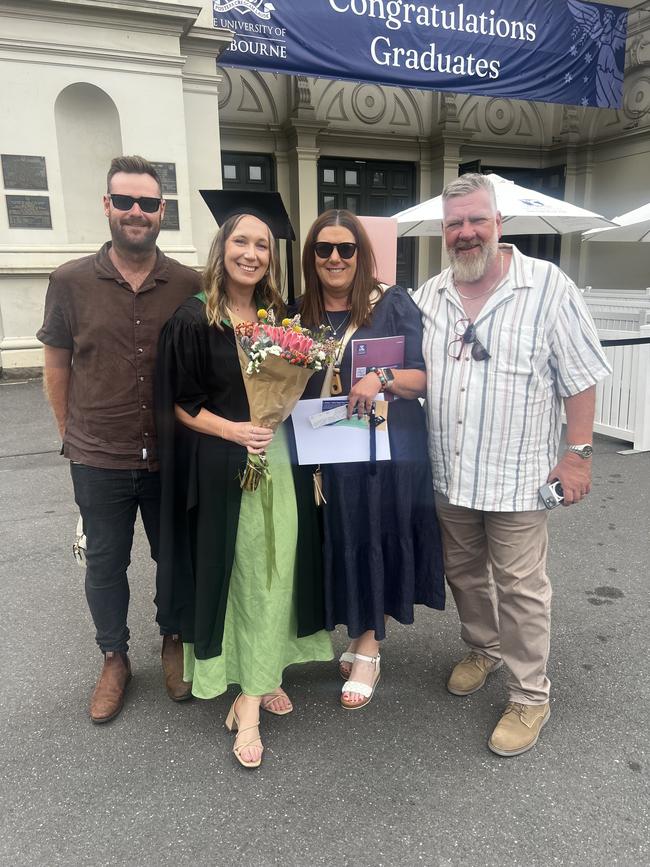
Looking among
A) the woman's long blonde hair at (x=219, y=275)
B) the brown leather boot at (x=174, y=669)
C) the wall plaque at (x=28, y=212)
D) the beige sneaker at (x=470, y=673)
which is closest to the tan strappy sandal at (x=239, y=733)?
the brown leather boot at (x=174, y=669)

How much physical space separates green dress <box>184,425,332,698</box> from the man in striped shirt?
0.63 m

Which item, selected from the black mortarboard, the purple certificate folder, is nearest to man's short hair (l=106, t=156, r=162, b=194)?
the black mortarboard

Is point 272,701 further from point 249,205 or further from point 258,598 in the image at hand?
point 249,205

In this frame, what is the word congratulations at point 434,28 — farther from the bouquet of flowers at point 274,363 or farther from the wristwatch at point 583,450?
the wristwatch at point 583,450

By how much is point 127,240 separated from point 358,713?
210 centimetres

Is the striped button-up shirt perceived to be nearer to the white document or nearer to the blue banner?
the white document

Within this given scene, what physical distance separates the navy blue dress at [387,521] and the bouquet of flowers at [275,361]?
27 cm

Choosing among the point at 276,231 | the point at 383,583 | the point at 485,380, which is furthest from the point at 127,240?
the point at 383,583

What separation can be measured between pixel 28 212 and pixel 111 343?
7.79 m

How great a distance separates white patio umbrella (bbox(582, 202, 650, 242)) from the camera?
7.92m

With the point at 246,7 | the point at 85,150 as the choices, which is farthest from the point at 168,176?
the point at 246,7

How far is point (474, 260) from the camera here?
2254 millimetres

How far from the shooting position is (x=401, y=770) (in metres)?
2.29

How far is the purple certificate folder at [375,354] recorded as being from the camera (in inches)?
90.3
